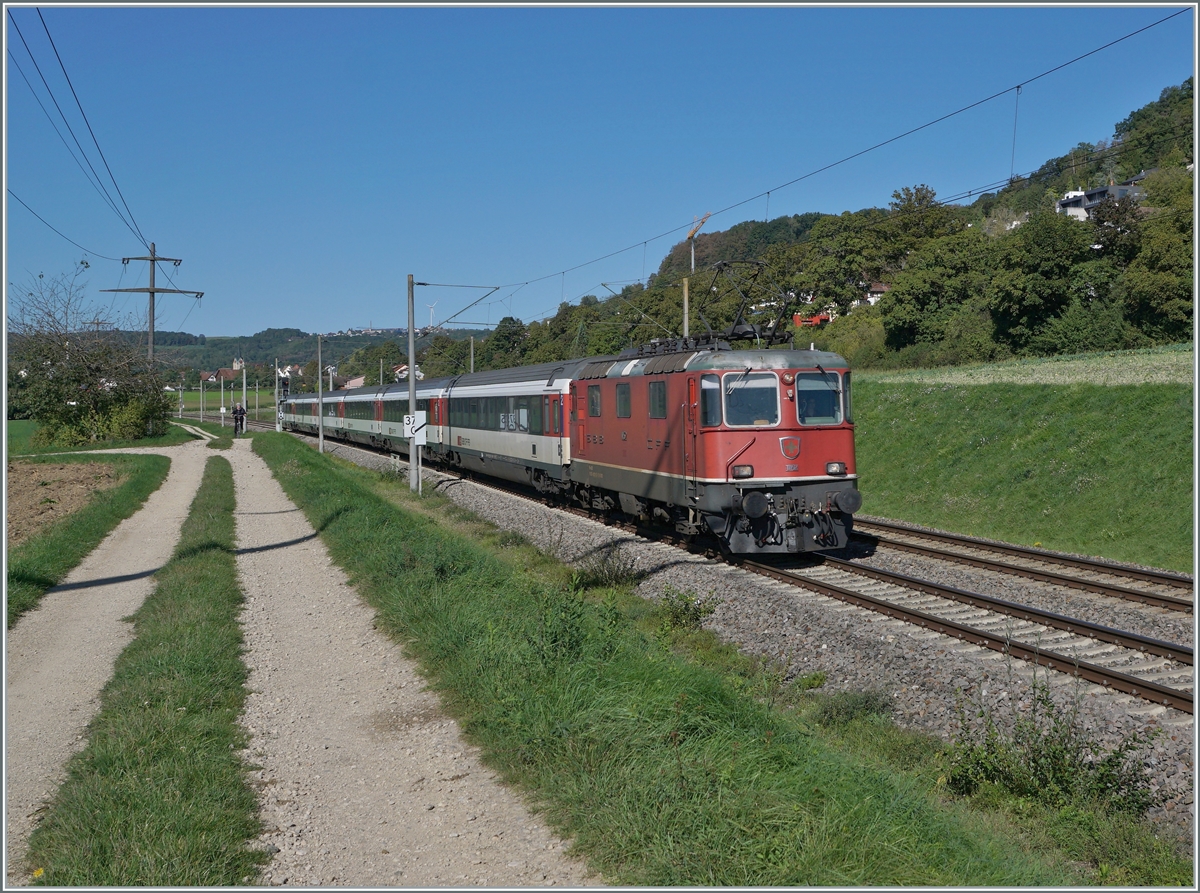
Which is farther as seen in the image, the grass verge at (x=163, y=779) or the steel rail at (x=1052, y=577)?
the steel rail at (x=1052, y=577)

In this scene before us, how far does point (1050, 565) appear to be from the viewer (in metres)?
14.6

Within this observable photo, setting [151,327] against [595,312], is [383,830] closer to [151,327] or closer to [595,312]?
[151,327]

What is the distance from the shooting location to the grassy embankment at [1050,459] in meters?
17.6

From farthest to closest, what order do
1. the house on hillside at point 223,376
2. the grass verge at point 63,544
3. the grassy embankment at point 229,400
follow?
the house on hillside at point 223,376, the grassy embankment at point 229,400, the grass verge at point 63,544

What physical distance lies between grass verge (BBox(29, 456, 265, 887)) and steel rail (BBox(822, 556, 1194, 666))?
8568mm

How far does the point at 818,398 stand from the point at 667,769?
9587 millimetres

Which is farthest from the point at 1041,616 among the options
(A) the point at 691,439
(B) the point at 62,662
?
(B) the point at 62,662

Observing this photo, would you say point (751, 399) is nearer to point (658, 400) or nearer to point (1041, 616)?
point (658, 400)

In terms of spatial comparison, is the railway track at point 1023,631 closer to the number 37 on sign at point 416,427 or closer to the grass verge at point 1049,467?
the grass verge at point 1049,467

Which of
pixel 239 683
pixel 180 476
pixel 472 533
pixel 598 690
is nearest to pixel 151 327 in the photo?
pixel 180 476

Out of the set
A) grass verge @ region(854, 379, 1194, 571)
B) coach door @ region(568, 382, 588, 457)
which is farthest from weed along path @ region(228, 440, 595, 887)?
grass verge @ region(854, 379, 1194, 571)

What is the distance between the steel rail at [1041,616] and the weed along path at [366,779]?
6975 millimetres

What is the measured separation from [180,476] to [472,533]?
16.2m

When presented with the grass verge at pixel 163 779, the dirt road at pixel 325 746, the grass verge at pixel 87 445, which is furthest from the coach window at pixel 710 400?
the grass verge at pixel 87 445
